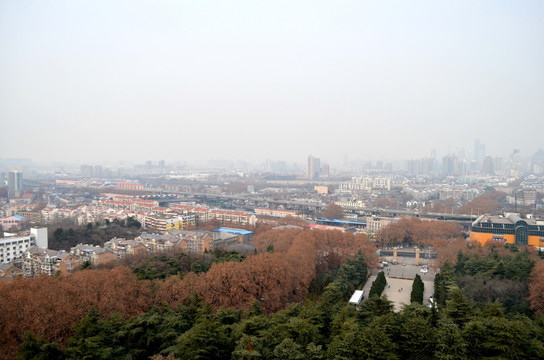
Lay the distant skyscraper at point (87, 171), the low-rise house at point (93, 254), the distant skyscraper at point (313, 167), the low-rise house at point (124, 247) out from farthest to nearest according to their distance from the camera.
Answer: the distant skyscraper at point (313, 167), the distant skyscraper at point (87, 171), the low-rise house at point (124, 247), the low-rise house at point (93, 254)

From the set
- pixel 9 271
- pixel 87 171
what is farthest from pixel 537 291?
pixel 87 171

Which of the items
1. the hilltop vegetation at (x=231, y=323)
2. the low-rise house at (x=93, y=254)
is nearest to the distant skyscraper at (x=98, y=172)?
the low-rise house at (x=93, y=254)

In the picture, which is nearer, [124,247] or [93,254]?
[93,254]

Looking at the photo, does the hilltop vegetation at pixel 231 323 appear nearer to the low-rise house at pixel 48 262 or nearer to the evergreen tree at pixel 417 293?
the evergreen tree at pixel 417 293

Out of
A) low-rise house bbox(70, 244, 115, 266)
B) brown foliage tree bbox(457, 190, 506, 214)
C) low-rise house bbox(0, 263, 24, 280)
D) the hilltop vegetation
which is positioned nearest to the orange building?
the hilltop vegetation

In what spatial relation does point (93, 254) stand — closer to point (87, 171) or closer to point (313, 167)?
point (87, 171)

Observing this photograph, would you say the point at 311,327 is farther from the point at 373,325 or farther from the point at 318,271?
the point at 318,271

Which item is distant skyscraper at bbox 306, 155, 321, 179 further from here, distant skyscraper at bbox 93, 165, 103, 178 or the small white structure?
the small white structure

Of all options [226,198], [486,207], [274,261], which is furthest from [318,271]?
[226,198]
